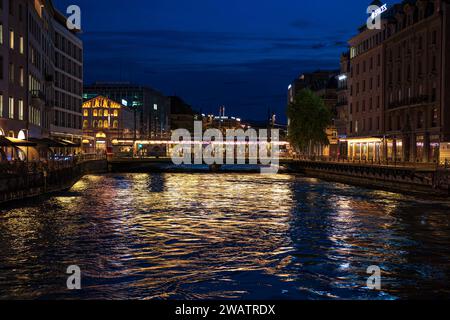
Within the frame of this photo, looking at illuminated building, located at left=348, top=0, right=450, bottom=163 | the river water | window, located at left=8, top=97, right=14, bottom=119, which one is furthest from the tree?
the river water

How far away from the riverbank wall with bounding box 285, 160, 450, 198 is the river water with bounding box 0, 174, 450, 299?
365 inches

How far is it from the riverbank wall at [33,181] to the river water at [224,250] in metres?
1.54

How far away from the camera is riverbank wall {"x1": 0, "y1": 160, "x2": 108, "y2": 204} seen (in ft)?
146

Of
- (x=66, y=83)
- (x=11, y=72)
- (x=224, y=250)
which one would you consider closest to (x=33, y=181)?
(x=11, y=72)

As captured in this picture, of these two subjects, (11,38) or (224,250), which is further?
(11,38)

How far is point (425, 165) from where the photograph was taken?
62625 millimetres

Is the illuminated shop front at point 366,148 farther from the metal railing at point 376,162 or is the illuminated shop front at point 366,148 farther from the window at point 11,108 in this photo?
the window at point 11,108

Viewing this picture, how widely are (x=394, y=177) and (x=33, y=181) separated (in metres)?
37.2

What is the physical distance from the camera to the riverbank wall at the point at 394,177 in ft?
184

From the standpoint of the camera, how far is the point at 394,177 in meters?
66.2

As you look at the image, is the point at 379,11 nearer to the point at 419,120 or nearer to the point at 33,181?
the point at 419,120

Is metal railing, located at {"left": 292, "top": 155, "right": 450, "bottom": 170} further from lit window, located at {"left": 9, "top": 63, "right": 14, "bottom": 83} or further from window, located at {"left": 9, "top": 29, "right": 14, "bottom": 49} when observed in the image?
window, located at {"left": 9, "top": 29, "right": 14, "bottom": 49}
